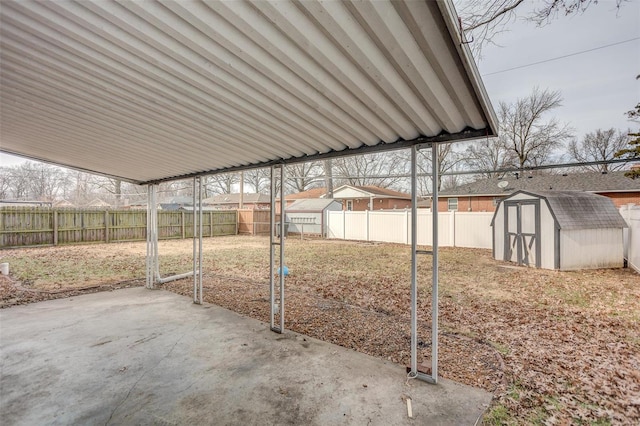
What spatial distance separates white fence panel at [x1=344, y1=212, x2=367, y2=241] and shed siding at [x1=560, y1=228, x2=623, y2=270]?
830 centimetres

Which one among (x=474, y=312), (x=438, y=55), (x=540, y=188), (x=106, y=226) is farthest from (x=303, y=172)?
(x=438, y=55)

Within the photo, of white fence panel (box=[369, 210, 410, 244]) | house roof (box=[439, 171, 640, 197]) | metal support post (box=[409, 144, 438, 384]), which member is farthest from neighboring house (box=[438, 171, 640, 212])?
metal support post (box=[409, 144, 438, 384])

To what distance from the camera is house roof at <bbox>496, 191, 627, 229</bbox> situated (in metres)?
7.46

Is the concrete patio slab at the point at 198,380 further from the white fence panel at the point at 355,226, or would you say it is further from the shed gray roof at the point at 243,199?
the shed gray roof at the point at 243,199

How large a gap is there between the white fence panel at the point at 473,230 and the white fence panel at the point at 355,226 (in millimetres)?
4285

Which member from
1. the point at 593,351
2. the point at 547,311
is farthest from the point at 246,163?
the point at 547,311

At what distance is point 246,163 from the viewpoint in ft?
13.3

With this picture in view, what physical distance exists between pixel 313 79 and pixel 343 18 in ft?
1.64

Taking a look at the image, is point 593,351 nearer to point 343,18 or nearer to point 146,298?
point 343,18

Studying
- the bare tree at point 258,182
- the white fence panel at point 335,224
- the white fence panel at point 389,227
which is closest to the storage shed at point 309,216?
the white fence panel at point 335,224

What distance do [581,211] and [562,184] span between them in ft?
32.8

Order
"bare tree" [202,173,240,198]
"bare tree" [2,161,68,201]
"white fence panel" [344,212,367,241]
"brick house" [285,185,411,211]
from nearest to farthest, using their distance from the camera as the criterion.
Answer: "white fence panel" [344,212,367,241], "brick house" [285,185,411,211], "bare tree" [2,161,68,201], "bare tree" [202,173,240,198]

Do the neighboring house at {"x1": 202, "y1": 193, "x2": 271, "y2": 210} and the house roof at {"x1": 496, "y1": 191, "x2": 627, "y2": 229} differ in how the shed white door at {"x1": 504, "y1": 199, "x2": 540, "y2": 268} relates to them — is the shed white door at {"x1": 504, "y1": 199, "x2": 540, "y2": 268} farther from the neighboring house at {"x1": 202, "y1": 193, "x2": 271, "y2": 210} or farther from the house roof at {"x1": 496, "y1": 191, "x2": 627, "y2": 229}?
the neighboring house at {"x1": 202, "y1": 193, "x2": 271, "y2": 210}

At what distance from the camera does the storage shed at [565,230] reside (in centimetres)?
744
